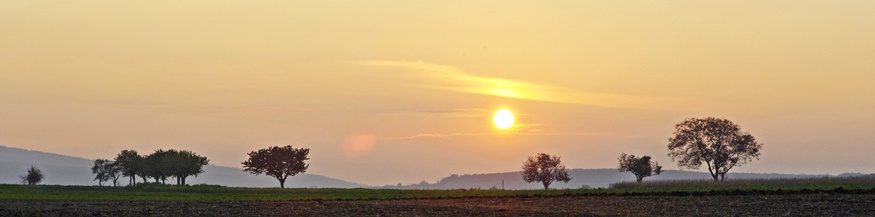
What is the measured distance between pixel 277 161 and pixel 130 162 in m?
33.2

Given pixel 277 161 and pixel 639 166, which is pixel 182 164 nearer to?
pixel 277 161

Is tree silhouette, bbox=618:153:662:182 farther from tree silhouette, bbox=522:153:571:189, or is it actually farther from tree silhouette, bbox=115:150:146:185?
tree silhouette, bbox=115:150:146:185

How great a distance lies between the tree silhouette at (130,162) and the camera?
192913 mm

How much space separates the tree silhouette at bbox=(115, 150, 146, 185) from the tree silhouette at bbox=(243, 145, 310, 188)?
2352 centimetres

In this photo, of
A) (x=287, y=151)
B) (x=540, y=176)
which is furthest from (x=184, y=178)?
(x=540, y=176)

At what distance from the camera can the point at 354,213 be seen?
59.6 metres

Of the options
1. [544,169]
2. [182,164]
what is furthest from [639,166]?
[182,164]

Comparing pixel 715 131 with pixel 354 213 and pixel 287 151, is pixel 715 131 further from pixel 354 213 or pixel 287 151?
pixel 354 213

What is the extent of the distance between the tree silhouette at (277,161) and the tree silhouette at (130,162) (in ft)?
77.2

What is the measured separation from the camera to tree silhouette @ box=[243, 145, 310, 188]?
183 meters

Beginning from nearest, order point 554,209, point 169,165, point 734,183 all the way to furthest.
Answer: point 554,209
point 734,183
point 169,165

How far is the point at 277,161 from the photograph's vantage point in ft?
599

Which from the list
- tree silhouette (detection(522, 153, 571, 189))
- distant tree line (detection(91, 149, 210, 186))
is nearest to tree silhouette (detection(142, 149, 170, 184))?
distant tree line (detection(91, 149, 210, 186))

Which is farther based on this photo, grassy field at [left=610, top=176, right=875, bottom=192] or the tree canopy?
the tree canopy
